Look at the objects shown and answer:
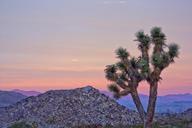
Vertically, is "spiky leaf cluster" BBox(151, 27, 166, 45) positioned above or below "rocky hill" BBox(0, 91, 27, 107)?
below

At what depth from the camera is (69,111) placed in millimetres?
51562

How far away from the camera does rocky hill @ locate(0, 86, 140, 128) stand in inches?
1909

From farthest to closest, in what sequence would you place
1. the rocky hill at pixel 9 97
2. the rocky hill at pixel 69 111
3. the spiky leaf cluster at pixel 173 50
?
the rocky hill at pixel 9 97 → the rocky hill at pixel 69 111 → the spiky leaf cluster at pixel 173 50

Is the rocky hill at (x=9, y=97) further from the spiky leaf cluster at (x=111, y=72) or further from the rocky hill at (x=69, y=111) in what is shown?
the spiky leaf cluster at (x=111, y=72)

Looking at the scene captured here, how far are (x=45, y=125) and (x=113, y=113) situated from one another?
769cm

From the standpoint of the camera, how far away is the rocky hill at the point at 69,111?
48500 mm

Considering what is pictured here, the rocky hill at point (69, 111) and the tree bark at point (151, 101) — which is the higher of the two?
the rocky hill at point (69, 111)

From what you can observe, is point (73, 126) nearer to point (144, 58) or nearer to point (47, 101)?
point (47, 101)

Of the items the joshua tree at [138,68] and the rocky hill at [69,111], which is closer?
the joshua tree at [138,68]

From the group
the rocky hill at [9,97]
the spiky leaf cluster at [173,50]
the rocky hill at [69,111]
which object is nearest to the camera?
the spiky leaf cluster at [173,50]

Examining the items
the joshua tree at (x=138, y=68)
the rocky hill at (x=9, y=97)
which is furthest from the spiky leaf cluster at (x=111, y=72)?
the rocky hill at (x=9, y=97)

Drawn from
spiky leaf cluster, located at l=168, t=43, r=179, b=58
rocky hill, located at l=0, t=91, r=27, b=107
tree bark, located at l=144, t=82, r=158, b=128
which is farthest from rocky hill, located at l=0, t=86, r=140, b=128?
rocky hill, located at l=0, t=91, r=27, b=107

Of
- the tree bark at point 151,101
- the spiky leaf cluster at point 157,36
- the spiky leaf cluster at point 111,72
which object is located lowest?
the tree bark at point 151,101

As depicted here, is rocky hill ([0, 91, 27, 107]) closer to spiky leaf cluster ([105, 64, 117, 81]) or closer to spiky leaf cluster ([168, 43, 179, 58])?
spiky leaf cluster ([105, 64, 117, 81])
